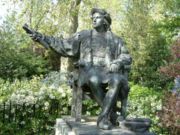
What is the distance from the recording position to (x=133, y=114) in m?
9.54

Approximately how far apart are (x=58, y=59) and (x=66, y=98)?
46.3 feet

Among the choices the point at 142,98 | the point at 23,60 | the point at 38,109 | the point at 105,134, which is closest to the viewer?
the point at 105,134

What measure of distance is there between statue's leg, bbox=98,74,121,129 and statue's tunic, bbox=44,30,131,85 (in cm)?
17

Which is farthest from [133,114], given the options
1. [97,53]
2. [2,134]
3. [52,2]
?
[52,2]

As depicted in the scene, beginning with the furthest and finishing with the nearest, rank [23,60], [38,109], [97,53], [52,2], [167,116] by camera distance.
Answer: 1. [23,60]
2. [52,2]
3. [38,109]
4. [167,116]
5. [97,53]

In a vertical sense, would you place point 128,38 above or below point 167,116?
above

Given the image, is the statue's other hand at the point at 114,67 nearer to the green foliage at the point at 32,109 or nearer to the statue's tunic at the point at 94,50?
the statue's tunic at the point at 94,50

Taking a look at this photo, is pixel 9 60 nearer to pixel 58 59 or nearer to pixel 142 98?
pixel 58 59

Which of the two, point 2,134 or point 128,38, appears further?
point 128,38

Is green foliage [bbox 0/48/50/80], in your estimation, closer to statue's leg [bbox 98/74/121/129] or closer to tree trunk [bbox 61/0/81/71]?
tree trunk [bbox 61/0/81/71]

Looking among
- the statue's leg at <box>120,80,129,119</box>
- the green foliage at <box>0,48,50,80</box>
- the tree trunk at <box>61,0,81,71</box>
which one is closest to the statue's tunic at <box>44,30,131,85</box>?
the statue's leg at <box>120,80,129,119</box>

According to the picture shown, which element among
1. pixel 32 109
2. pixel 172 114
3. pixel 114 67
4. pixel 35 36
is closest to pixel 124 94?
pixel 114 67

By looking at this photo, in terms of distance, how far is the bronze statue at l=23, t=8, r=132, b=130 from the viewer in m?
5.85

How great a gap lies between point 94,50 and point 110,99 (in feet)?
2.88
